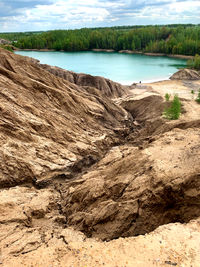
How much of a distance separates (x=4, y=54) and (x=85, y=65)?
57749mm

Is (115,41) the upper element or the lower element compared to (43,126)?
upper

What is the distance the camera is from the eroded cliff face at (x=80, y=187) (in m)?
8.41

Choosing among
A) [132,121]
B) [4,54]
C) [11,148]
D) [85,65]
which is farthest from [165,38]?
[11,148]

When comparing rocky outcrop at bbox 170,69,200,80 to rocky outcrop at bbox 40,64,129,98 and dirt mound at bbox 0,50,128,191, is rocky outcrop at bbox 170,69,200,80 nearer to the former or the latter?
rocky outcrop at bbox 40,64,129,98

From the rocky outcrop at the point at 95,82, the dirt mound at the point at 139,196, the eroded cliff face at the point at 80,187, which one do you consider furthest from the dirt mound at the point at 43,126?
the rocky outcrop at the point at 95,82

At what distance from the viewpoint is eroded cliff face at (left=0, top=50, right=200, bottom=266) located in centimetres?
841

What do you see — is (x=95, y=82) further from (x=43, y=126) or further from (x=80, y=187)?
(x=80, y=187)

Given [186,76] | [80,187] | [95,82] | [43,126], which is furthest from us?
[186,76]

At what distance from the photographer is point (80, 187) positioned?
548 inches

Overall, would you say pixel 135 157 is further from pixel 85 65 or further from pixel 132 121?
pixel 85 65

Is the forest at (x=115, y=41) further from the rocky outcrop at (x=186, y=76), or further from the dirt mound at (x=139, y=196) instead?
the dirt mound at (x=139, y=196)

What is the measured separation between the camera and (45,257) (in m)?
8.45

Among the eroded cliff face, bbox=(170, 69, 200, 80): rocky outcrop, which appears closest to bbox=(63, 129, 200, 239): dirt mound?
the eroded cliff face

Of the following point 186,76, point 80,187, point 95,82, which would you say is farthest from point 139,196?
point 186,76
